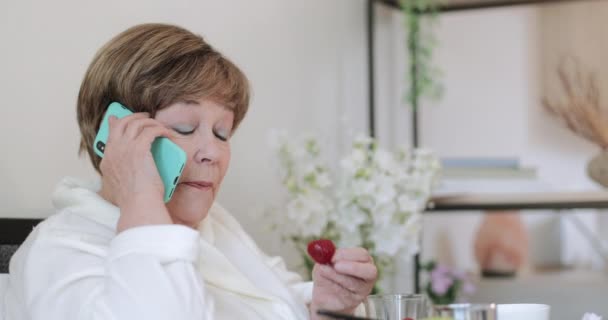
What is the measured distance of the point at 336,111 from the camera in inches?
104

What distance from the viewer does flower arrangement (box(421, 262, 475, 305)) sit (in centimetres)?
278

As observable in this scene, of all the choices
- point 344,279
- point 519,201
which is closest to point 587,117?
point 519,201

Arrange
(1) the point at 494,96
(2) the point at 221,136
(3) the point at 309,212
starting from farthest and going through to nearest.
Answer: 1. (1) the point at 494,96
2. (3) the point at 309,212
3. (2) the point at 221,136

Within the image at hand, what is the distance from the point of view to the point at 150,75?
1.26 meters

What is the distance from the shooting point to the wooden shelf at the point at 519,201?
7.39 ft

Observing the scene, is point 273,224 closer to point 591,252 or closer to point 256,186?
point 256,186

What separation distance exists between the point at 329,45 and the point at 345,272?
5.02ft

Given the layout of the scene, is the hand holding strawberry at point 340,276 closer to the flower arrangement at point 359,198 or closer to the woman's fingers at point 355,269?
the woman's fingers at point 355,269

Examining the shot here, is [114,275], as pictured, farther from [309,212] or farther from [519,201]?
[519,201]

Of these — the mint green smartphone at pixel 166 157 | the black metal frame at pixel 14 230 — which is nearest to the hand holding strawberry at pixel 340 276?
the mint green smartphone at pixel 166 157

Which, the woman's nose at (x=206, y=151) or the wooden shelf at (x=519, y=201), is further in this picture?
the wooden shelf at (x=519, y=201)

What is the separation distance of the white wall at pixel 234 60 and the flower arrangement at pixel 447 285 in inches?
22.1

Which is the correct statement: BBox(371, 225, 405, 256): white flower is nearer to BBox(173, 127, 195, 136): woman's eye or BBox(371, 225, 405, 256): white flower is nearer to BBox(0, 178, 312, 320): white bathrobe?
BBox(0, 178, 312, 320): white bathrobe

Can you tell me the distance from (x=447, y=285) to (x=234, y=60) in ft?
3.76
